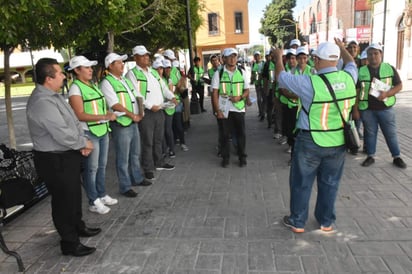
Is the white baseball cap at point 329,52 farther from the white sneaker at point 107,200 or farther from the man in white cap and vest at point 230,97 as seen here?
the white sneaker at point 107,200

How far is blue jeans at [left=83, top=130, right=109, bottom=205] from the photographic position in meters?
4.11

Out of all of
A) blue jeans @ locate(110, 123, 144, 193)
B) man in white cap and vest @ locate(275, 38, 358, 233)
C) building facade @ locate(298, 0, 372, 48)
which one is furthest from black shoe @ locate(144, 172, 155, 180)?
building facade @ locate(298, 0, 372, 48)

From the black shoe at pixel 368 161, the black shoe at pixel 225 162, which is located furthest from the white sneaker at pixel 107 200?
the black shoe at pixel 368 161

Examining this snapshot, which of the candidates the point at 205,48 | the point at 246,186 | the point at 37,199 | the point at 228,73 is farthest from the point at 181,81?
the point at 205,48

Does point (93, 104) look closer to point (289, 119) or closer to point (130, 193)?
point (130, 193)

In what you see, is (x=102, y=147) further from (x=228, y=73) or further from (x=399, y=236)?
(x=399, y=236)

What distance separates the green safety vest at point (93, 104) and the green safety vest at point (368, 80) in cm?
397

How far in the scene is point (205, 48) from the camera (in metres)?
37.0

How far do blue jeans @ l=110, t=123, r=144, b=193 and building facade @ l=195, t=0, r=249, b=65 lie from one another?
1198 inches

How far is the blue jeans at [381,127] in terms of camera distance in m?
5.54

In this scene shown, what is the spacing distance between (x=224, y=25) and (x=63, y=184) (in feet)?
111

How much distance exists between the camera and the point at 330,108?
3.19 meters

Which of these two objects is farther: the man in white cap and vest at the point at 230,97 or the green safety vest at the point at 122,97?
the man in white cap and vest at the point at 230,97

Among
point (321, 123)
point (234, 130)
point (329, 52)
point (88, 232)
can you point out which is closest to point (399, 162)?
point (234, 130)
